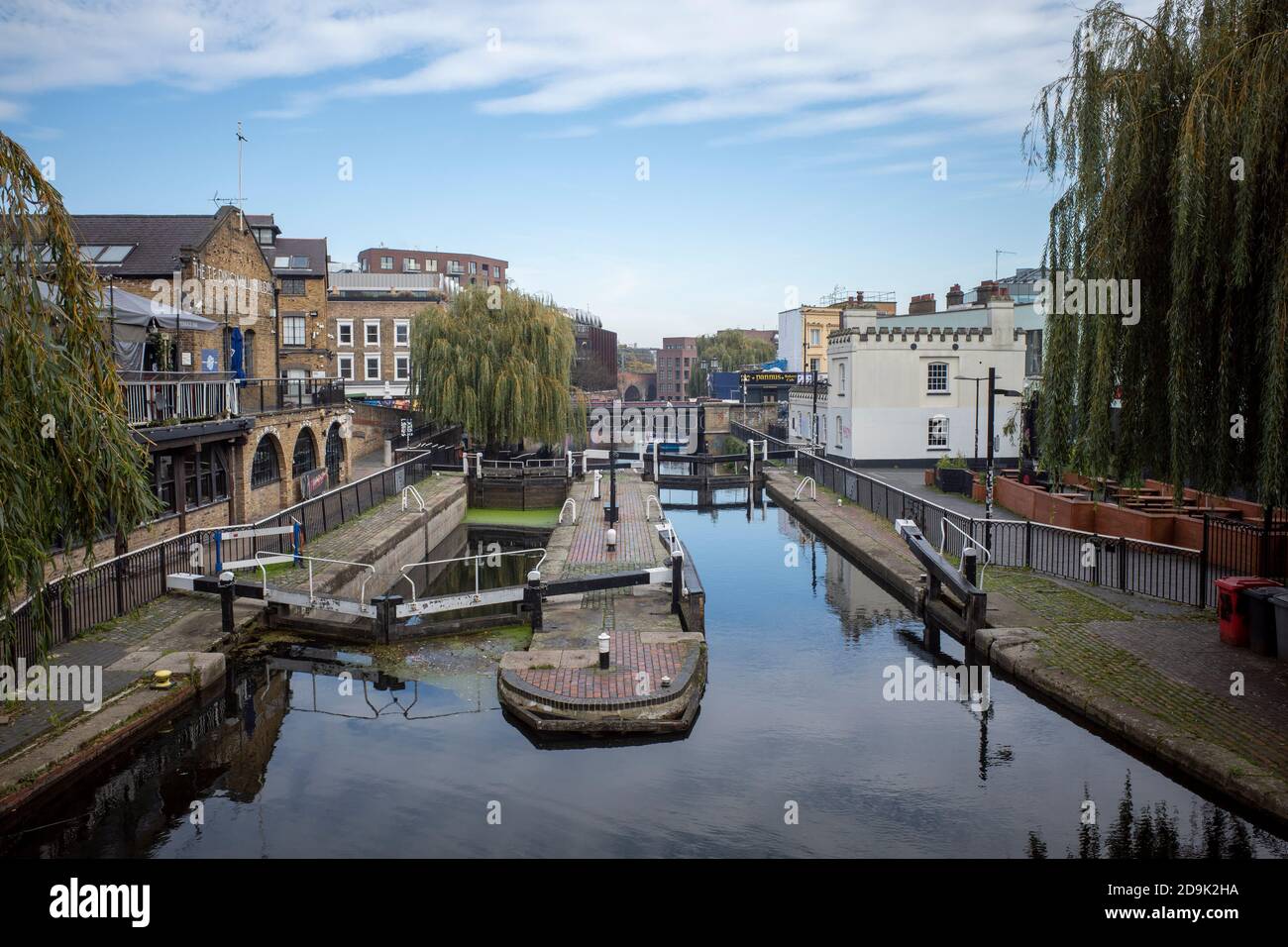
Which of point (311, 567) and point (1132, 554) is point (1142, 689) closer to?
point (1132, 554)

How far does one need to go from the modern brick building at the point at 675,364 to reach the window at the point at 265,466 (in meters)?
118

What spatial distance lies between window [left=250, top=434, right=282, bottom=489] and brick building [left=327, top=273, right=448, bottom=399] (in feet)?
96.4

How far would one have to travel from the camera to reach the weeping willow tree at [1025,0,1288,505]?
977 centimetres

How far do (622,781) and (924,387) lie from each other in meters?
31.8

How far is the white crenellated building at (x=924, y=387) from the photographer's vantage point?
38.8 metres

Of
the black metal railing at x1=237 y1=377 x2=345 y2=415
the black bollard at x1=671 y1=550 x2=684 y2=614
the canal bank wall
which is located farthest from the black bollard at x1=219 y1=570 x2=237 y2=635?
the canal bank wall

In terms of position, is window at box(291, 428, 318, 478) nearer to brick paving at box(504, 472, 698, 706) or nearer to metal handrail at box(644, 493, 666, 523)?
brick paving at box(504, 472, 698, 706)

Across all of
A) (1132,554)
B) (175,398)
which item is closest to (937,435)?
(1132,554)

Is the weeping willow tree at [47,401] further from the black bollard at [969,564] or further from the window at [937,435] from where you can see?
the window at [937,435]

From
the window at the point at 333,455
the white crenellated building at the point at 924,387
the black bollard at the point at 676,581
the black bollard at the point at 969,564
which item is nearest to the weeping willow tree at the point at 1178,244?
the black bollard at the point at 969,564

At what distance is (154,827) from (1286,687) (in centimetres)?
1261

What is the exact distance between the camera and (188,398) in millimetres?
20359

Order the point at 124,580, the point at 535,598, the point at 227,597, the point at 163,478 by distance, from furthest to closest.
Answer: the point at 163,478, the point at 535,598, the point at 227,597, the point at 124,580
